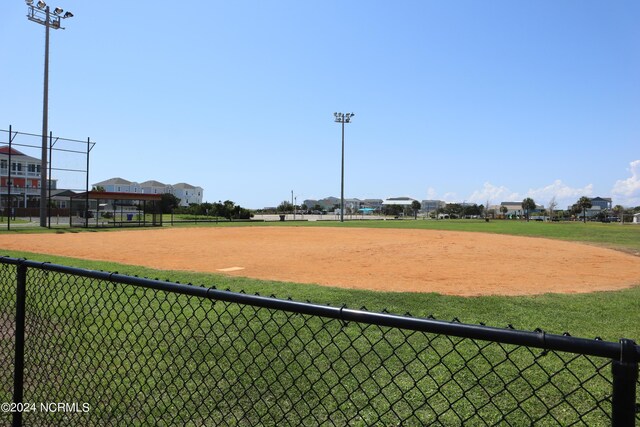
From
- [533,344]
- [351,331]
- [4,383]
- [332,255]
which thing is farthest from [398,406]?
[332,255]

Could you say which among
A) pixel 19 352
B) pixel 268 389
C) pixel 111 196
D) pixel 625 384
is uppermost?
pixel 111 196

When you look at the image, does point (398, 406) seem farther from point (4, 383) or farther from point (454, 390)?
point (4, 383)

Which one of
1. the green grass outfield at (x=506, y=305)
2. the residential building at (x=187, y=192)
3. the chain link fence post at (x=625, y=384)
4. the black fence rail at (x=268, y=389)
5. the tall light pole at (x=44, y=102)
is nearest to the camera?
the chain link fence post at (x=625, y=384)

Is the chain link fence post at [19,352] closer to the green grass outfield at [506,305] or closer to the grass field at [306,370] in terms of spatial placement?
the grass field at [306,370]

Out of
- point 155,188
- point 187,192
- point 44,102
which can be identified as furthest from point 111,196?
point 187,192

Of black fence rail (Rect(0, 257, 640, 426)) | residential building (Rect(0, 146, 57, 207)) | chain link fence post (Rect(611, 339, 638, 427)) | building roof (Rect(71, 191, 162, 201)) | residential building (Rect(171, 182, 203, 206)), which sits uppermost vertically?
residential building (Rect(171, 182, 203, 206))

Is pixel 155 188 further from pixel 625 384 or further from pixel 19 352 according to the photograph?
pixel 625 384

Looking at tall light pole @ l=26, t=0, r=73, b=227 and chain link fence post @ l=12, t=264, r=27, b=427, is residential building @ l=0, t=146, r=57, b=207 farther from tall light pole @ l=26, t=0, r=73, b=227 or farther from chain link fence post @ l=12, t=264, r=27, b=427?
chain link fence post @ l=12, t=264, r=27, b=427

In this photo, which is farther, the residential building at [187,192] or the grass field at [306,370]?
the residential building at [187,192]

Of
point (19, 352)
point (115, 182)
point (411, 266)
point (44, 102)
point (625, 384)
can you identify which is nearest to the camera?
point (625, 384)

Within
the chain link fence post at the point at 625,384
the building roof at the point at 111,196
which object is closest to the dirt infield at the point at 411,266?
the chain link fence post at the point at 625,384

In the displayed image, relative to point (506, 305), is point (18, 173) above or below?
above

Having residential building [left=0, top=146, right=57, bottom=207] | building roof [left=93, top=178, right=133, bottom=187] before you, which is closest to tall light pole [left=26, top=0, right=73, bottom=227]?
residential building [left=0, top=146, right=57, bottom=207]

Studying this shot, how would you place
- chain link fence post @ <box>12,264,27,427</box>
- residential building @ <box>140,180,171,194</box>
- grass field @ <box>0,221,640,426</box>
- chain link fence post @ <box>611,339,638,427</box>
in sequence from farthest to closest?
residential building @ <box>140,180,171,194</box> → grass field @ <box>0,221,640,426</box> → chain link fence post @ <box>12,264,27,427</box> → chain link fence post @ <box>611,339,638,427</box>
